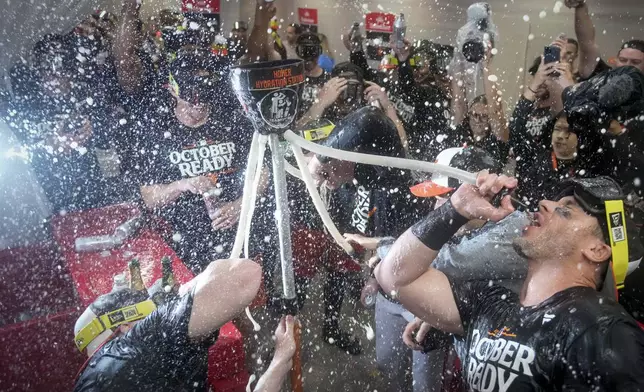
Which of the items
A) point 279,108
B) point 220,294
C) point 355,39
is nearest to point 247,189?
point 279,108

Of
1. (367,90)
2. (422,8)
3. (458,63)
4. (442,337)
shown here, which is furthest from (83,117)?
(422,8)

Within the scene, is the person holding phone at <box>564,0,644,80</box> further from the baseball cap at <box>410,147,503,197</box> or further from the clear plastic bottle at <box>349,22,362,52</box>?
the clear plastic bottle at <box>349,22,362,52</box>

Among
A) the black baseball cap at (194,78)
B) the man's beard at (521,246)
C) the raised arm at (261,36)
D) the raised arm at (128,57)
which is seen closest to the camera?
the man's beard at (521,246)

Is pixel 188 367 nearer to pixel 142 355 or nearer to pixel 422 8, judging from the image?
pixel 142 355

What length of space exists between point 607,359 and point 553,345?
19 cm

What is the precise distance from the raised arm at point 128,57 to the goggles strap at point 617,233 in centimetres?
364

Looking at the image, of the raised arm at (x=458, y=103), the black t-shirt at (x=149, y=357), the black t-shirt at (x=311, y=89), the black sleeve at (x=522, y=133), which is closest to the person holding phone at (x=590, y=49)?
the black sleeve at (x=522, y=133)

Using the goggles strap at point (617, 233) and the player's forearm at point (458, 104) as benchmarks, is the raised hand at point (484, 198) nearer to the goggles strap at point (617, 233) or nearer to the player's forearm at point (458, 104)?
the goggles strap at point (617, 233)

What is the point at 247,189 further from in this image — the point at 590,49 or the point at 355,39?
the point at 355,39

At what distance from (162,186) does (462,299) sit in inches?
90.3

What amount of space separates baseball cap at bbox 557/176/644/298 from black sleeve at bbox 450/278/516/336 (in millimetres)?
408

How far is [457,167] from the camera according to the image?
8.13 ft

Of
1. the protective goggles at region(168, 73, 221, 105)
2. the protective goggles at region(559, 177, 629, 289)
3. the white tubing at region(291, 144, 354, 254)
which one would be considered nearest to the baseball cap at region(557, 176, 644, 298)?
the protective goggles at region(559, 177, 629, 289)

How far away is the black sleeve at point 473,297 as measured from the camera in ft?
6.67
